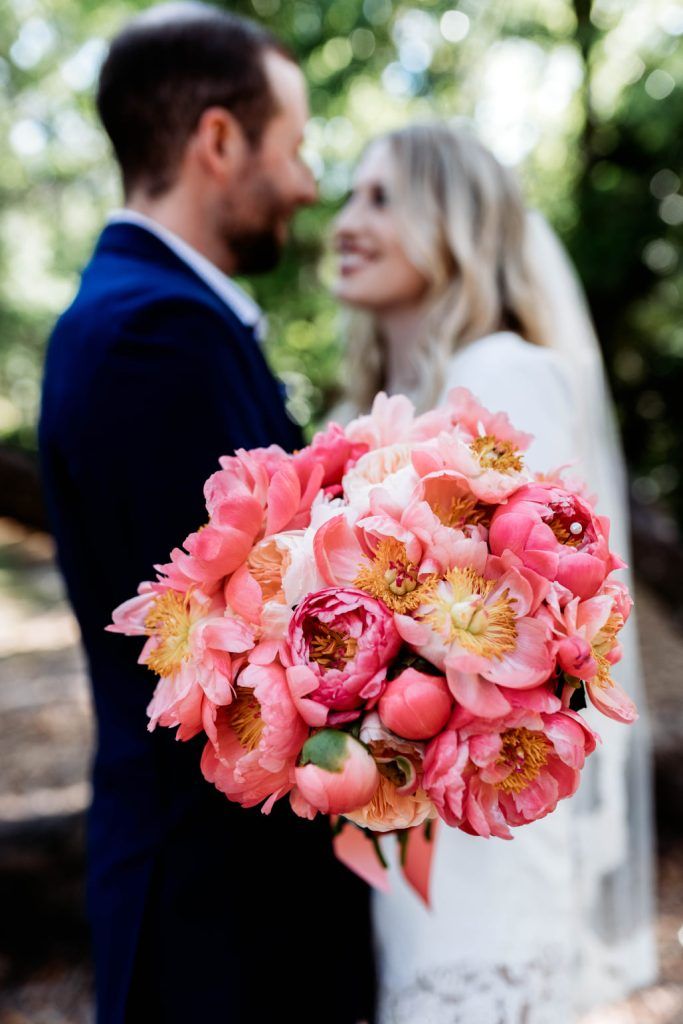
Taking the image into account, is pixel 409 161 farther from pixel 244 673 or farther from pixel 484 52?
pixel 484 52

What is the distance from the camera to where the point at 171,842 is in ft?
5.02

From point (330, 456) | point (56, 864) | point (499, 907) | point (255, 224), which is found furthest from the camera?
point (56, 864)

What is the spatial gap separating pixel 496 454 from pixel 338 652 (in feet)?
1.10

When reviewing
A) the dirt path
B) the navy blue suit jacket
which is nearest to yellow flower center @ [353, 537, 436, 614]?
the navy blue suit jacket

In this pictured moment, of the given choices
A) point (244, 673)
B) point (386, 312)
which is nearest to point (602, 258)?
point (386, 312)

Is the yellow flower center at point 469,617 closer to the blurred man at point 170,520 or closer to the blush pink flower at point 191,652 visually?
the blush pink flower at point 191,652

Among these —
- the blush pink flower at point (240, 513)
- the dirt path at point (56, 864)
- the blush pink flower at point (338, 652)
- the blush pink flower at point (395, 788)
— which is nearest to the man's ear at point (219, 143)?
the blush pink flower at point (240, 513)

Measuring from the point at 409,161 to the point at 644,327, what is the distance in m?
6.05

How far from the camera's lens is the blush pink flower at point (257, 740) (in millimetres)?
909

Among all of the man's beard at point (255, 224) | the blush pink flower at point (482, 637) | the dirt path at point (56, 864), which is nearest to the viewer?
the blush pink flower at point (482, 637)

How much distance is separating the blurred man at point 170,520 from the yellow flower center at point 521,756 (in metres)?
0.72

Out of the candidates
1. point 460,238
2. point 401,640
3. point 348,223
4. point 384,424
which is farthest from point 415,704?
point 348,223

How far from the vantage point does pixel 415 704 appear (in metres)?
0.90

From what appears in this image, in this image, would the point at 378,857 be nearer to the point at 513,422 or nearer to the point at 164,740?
the point at 164,740
